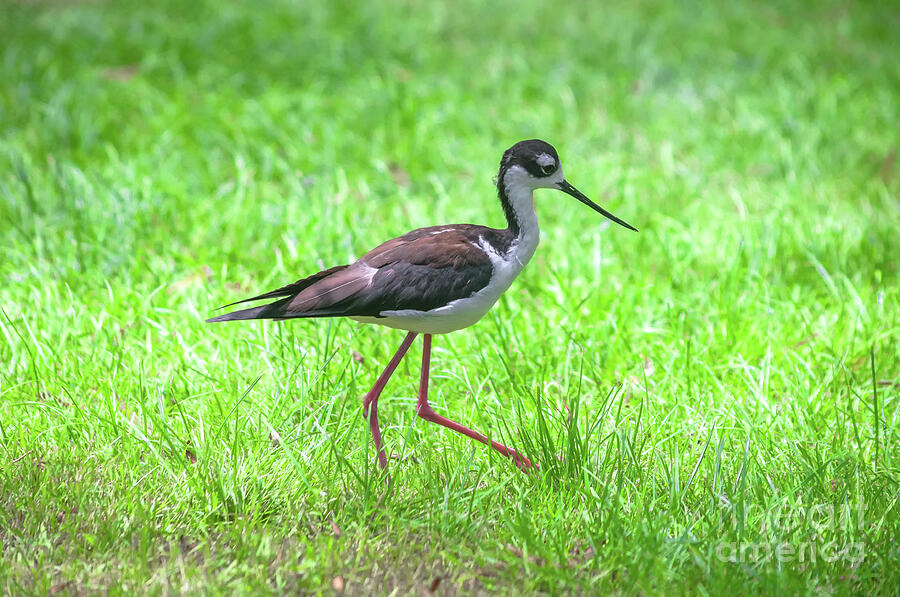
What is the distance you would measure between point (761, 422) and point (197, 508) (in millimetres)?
2011

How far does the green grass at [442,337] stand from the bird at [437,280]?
1.16 feet

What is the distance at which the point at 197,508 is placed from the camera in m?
2.78

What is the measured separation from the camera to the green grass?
2.69 m

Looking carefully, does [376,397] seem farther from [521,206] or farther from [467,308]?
[521,206]

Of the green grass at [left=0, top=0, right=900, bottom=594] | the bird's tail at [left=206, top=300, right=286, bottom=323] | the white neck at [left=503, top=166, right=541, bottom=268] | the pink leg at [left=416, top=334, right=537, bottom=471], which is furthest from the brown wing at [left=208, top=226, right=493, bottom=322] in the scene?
the green grass at [left=0, top=0, right=900, bottom=594]

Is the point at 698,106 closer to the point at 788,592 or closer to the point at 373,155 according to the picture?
the point at 373,155

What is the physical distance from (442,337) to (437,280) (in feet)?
3.40

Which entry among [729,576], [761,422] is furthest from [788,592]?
[761,422]

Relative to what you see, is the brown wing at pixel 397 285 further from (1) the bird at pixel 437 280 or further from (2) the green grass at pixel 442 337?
(2) the green grass at pixel 442 337

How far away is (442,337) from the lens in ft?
12.9

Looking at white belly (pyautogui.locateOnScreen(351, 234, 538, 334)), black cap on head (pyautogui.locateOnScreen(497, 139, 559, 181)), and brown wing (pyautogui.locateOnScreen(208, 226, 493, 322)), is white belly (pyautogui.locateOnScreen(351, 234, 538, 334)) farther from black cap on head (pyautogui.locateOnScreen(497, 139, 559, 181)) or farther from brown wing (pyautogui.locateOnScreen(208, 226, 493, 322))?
black cap on head (pyautogui.locateOnScreen(497, 139, 559, 181))

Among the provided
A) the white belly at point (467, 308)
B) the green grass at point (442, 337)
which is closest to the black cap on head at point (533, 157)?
the white belly at point (467, 308)

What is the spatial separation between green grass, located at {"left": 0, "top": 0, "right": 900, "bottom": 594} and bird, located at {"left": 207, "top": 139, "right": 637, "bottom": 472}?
35 cm

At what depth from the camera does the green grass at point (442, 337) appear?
269cm
